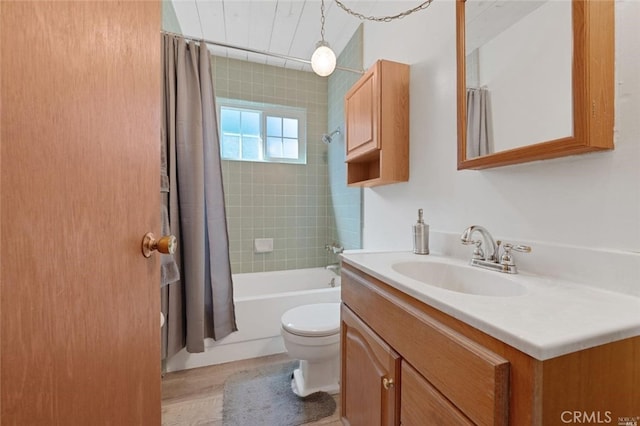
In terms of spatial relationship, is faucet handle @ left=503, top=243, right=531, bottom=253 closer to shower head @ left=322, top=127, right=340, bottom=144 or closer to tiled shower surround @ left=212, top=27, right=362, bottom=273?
tiled shower surround @ left=212, top=27, right=362, bottom=273

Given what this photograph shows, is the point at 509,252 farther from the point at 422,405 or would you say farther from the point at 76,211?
the point at 76,211

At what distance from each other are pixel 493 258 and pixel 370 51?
5.55 feet

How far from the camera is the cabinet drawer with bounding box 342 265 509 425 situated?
0.46 metres

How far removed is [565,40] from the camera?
0.74 meters

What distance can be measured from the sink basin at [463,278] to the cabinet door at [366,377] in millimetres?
282

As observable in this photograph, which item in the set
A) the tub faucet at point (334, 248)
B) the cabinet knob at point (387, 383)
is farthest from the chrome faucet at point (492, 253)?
the tub faucet at point (334, 248)

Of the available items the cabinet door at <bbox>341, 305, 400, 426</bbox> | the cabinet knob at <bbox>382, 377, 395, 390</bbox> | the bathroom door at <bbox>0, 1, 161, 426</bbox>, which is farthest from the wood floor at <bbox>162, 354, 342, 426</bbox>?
the bathroom door at <bbox>0, 1, 161, 426</bbox>

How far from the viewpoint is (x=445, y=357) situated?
579mm

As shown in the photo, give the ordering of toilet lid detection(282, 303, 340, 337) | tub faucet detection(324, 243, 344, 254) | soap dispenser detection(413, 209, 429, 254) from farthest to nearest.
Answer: tub faucet detection(324, 243, 344, 254) → toilet lid detection(282, 303, 340, 337) → soap dispenser detection(413, 209, 429, 254)

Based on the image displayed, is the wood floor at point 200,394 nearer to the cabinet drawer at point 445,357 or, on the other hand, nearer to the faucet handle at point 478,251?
the cabinet drawer at point 445,357

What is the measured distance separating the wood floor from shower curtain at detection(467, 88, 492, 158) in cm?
140

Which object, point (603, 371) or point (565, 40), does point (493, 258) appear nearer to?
point (603, 371)

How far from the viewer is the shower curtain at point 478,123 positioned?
0.99 m

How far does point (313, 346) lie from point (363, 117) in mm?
1306
